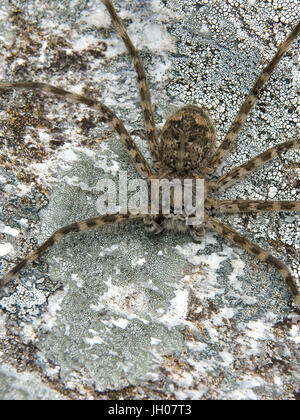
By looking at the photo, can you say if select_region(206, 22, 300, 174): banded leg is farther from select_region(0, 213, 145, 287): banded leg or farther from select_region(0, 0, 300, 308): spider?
select_region(0, 213, 145, 287): banded leg

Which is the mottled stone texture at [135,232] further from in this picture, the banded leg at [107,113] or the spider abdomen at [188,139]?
the spider abdomen at [188,139]

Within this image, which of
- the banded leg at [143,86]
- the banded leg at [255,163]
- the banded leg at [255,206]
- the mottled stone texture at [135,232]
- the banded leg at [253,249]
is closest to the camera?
the mottled stone texture at [135,232]

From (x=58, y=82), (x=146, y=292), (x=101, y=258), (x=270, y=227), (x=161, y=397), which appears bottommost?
(x=161, y=397)

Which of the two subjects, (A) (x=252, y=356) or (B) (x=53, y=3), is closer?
(A) (x=252, y=356)

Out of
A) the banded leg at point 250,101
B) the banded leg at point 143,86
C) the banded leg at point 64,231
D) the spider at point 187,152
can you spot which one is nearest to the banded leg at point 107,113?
the spider at point 187,152

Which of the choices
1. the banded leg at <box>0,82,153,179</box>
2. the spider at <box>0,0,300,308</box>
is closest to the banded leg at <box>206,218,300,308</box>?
the spider at <box>0,0,300,308</box>

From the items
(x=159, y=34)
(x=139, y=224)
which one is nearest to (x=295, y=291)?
(x=139, y=224)

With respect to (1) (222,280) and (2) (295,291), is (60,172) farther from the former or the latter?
(2) (295,291)
